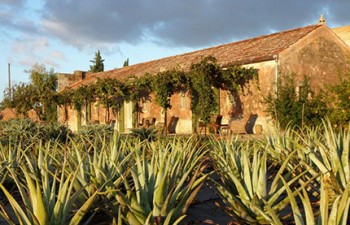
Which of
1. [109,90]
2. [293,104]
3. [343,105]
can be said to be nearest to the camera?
[343,105]

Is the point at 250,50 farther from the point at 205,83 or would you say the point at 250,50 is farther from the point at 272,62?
the point at 205,83

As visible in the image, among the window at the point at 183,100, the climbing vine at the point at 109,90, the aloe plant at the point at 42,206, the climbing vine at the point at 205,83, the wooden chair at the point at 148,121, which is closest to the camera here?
the aloe plant at the point at 42,206

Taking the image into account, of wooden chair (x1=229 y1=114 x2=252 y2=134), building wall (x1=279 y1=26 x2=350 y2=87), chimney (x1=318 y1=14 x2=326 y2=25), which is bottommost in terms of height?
wooden chair (x1=229 y1=114 x2=252 y2=134)

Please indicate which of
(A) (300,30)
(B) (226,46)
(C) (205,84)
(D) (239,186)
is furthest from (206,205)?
(B) (226,46)

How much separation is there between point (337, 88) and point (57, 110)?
20.9m

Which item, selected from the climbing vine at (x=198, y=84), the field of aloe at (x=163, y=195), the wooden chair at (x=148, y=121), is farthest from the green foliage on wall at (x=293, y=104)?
the field of aloe at (x=163, y=195)

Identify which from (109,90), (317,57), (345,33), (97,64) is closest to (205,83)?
(317,57)

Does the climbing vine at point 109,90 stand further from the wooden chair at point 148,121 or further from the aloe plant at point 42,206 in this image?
the aloe plant at point 42,206

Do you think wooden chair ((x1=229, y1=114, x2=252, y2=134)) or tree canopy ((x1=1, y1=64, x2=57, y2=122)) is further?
tree canopy ((x1=1, y1=64, x2=57, y2=122))

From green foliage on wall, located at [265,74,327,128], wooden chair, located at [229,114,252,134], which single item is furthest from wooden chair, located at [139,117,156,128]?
green foliage on wall, located at [265,74,327,128]

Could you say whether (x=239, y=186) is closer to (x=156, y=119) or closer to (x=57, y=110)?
(x=156, y=119)

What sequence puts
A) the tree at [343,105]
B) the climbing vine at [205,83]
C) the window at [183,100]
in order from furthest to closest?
the window at [183,100], the climbing vine at [205,83], the tree at [343,105]

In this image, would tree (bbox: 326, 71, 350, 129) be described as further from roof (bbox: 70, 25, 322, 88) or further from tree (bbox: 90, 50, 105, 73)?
tree (bbox: 90, 50, 105, 73)

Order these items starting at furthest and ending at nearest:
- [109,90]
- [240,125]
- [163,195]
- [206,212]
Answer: [109,90]
[240,125]
[206,212]
[163,195]
